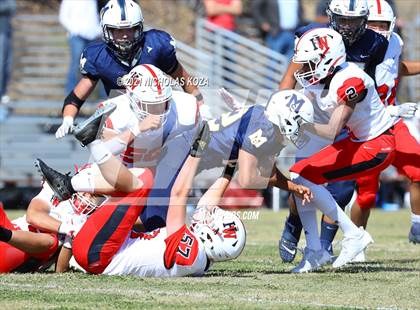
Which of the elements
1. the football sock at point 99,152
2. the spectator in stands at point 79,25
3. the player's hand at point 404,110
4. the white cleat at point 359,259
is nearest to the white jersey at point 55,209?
the football sock at point 99,152

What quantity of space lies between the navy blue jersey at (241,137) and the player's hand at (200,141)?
8cm

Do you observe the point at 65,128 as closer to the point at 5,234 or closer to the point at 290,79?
the point at 5,234

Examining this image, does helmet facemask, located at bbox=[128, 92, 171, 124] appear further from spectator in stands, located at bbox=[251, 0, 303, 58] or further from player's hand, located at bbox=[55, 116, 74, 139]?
spectator in stands, located at bbox=[251, 0, 303, 58]

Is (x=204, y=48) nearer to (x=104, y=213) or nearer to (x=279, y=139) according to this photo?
(x=279, y=139)

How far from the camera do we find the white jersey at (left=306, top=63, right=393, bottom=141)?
21.5ft

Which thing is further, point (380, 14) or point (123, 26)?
point (380, 14)

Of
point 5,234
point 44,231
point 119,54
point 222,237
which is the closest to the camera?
point 5,234

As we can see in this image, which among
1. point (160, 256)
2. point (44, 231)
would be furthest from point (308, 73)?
point (44, 231)

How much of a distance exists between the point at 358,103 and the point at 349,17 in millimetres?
651

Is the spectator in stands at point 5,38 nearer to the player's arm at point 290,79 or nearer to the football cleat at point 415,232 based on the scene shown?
the player's arm at point 290,79

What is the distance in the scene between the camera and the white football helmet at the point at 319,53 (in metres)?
6.53

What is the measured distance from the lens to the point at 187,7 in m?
16.3

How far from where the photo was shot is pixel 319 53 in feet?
21.4

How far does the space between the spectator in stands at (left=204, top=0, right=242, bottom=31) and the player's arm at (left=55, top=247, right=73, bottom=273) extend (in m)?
7.39
